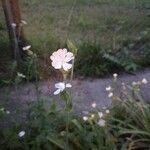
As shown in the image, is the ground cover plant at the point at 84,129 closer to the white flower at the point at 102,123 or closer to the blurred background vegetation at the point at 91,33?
the white flower at the point at 102,123

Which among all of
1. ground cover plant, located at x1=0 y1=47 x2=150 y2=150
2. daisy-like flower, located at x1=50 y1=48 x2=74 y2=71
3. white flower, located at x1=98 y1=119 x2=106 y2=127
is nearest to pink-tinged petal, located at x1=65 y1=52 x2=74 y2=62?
daisy-like flower, located at x1=50 y1=48 x2=74 y2=71

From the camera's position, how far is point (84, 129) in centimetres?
431

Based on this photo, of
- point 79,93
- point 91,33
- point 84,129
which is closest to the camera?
point 84,129

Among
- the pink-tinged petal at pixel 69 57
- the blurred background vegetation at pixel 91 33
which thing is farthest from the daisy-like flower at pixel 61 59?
the blurred background vegetation at pixel 91 33

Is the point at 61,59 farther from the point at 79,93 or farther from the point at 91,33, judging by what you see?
the point at 91,33

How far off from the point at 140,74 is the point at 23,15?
306 centimetres

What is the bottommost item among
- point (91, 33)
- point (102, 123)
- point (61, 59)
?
point (91, 33)

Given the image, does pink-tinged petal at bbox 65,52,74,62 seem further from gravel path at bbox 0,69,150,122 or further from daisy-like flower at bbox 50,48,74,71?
gravel path at bbox 0,69,150,122

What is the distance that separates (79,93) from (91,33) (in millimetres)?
2104

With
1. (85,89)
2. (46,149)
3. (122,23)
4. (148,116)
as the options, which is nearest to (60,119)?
(46,149)

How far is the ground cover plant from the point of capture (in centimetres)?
419

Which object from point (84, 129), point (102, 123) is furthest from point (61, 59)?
point (84, 129)

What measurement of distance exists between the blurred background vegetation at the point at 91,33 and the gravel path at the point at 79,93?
17 centimetres

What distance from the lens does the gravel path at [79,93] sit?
17.6 ft
